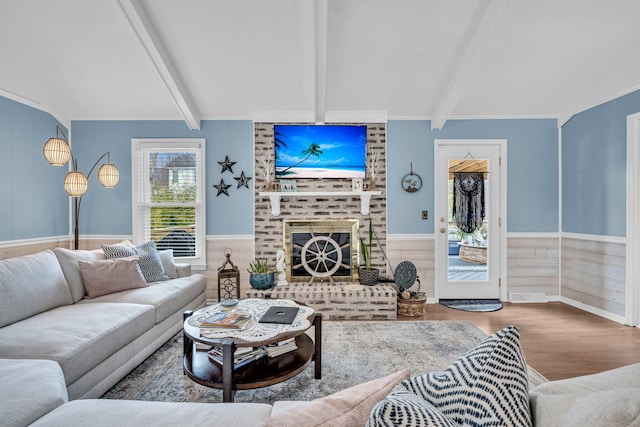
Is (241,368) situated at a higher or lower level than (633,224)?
lower

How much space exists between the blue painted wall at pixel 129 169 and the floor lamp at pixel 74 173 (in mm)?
145

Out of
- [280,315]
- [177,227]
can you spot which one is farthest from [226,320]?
[177,227]

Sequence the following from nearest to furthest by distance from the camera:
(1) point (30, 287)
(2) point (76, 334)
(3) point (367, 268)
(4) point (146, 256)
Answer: (2) point (76, 334) < (1) point (30, 287) < (4) point (146, 256) < (3) point (367, 268)

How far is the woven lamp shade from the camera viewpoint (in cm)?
405

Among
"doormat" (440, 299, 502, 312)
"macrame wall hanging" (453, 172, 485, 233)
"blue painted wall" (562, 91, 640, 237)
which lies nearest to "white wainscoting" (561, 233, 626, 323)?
"blue painted wall" (562, 91, 640, 237)

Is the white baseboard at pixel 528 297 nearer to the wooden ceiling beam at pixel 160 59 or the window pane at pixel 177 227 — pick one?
the window pane at pixel 177 227

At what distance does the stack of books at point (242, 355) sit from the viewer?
215 centimetres

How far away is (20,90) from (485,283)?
19.9ft

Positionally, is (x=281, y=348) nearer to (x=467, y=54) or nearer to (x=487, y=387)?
(x=487, y=387)

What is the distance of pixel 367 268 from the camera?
4332 mm

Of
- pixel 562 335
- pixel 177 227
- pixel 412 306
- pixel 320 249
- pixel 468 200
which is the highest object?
pixel 468 200

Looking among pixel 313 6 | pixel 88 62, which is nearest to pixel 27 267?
pixel 88 62

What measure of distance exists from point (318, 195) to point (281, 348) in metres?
2.34

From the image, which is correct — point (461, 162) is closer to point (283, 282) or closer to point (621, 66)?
point (621, 66)
